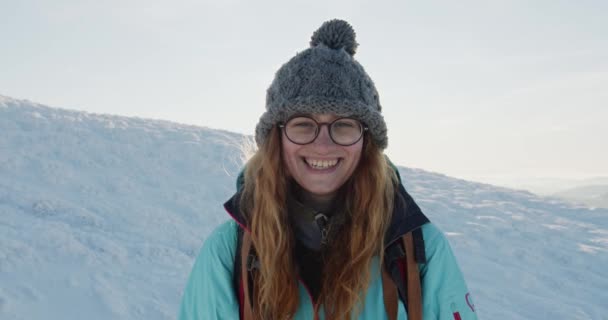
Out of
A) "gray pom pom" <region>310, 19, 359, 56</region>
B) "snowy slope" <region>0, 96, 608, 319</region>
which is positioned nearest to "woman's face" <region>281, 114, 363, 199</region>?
"gray pom pom" <region>310, 19, 359, 56</region>

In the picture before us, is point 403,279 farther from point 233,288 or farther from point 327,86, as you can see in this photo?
point 327,86

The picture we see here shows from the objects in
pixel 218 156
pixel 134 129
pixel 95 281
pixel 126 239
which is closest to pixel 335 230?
pixel 95 281

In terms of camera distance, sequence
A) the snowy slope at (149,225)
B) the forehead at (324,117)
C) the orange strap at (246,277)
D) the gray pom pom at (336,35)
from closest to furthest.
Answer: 1. the orange strap at (246,277)
2. the forehead at (324,117)
3. the gray pom pom at (336,35)
4. the snowy slope at (149,225)

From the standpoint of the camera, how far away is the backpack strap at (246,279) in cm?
184

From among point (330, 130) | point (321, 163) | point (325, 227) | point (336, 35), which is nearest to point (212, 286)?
point (325, 227)

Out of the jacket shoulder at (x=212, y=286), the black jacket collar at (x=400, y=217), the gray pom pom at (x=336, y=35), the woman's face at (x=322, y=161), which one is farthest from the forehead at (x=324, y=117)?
the jacket shoulder at (x=212, y=286)

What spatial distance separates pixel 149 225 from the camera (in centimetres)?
783

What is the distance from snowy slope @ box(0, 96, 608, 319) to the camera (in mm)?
5438

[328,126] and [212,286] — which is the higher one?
[328,126]

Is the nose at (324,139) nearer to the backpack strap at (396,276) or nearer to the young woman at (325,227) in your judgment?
the young woman at (325,227)

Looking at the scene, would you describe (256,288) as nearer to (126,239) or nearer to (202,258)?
(202,258)

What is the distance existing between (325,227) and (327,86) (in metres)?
0.62

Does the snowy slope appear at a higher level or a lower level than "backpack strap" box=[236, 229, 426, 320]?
lower

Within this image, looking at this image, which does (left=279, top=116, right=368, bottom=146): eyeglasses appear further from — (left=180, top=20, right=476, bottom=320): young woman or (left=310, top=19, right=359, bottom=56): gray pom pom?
(left=310, top=19, right=359, bottom=56): gray pom pom
